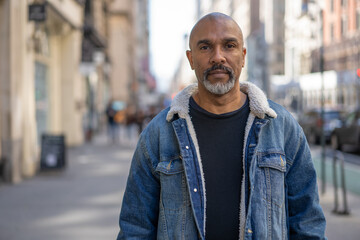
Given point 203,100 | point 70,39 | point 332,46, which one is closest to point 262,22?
point 332,46

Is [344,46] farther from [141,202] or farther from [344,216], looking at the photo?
[141,202]

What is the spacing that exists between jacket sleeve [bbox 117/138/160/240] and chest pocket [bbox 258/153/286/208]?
1.76 feet

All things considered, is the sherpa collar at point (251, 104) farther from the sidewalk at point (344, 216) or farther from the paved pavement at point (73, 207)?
the sidewalk at point (344, 216)

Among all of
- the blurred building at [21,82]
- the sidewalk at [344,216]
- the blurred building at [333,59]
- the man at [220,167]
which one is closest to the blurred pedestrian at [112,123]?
the blurred building at [21,82]

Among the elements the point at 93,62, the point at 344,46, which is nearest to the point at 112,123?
the point at 93,62

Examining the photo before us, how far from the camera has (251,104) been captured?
2.48m

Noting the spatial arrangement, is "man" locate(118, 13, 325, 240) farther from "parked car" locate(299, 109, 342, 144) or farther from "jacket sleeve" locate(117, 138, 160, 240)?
"parked car" locate(299, 109, 342, 144)

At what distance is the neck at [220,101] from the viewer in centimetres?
243

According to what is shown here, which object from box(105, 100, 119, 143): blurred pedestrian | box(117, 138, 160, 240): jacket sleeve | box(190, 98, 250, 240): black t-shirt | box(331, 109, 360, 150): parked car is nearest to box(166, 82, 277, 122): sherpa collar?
box(190, 98, 250, 240): black t-shirt

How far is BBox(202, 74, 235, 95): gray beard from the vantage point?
2381 mm

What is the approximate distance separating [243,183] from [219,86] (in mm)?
487

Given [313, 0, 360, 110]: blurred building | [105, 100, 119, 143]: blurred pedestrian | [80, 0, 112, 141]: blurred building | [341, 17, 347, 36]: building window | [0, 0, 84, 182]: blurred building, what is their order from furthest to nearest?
1. [341, 17, 347, 36]: building window
2. [313, 0, 360, 110]: blurred building
3. [105, 100, 119, 143]: blurred pedestrian
4. [80, 0, 112, 141]: blurred building
5. [0, 0, 84, 182]: blurred building

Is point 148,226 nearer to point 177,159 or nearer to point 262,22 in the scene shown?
point 177,159

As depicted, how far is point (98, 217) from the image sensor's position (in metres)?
6.92
